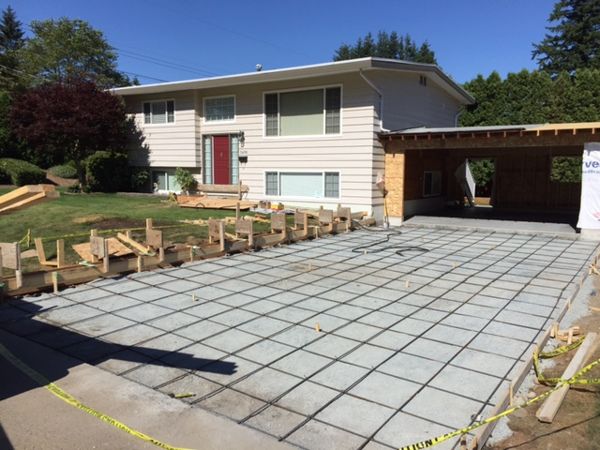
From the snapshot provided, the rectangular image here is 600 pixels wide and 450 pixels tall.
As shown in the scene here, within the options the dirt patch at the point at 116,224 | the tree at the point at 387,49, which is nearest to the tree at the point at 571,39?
the tree at the point at 387,49

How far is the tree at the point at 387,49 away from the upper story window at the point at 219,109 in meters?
38.2

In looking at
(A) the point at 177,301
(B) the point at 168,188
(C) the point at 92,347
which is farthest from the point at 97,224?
(B) the point at 168,188

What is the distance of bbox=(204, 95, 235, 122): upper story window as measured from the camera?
1728 centimetres

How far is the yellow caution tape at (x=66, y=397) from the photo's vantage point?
10.5ft

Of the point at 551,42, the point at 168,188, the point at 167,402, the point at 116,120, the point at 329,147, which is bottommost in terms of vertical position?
the point at 167,402

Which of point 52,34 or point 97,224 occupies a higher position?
point 52,34

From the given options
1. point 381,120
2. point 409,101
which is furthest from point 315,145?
point 409,101

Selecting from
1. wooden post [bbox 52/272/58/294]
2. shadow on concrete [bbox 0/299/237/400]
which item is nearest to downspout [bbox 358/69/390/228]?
wooden post [bbox 52/272/58/294]

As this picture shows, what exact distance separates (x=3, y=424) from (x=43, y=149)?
61.3 feet

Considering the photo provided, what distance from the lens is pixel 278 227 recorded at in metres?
11.3

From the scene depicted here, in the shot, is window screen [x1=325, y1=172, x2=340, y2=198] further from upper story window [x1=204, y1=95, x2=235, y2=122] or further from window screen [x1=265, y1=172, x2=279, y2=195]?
upper story window [x1=204, y1=95, x2=235, y2=122]

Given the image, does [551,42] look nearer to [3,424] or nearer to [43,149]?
[43,149]

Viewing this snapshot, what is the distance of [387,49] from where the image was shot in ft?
178

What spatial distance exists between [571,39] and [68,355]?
42.8 m
